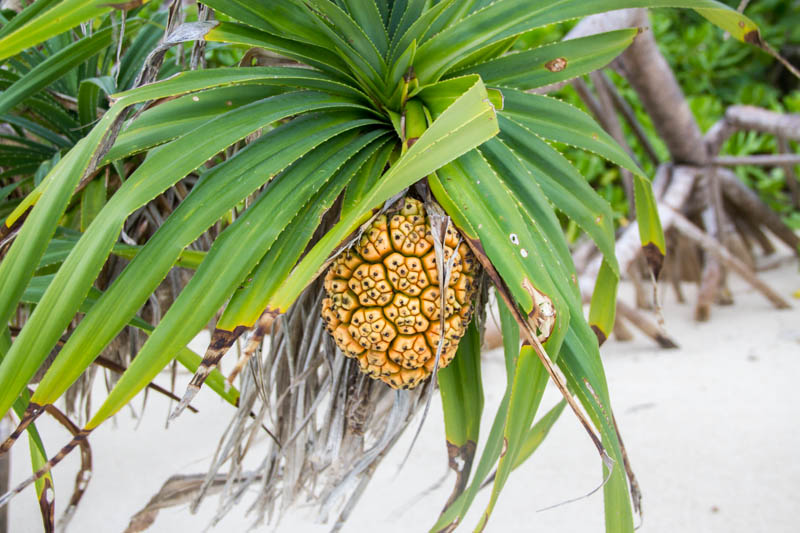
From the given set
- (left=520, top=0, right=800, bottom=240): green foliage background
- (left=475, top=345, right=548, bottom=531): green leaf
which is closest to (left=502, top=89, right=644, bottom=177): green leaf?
(left=475, top=345, right=548, bottom=531): green leaf

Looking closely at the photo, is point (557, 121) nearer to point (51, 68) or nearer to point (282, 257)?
point (282, 257)

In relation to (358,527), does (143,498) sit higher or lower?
higher

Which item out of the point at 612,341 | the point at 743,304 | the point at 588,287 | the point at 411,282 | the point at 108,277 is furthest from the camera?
the point at 743,304

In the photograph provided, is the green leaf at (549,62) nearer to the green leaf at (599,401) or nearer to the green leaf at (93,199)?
the green leaf at (599,401)

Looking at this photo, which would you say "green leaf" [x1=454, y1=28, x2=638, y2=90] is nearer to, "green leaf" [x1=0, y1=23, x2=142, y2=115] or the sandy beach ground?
"green leaf" [x1=0, y1=23, x2=142, y2=115]

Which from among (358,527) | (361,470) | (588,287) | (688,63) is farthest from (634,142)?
(361,470)

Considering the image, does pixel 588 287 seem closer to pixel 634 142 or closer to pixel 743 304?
pixel 743 304

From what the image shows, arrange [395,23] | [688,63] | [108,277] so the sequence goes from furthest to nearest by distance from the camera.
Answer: [688,63]
[108,277]
[395,23]
